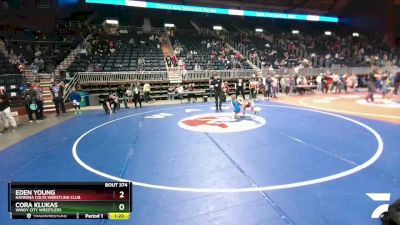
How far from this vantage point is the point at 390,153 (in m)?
6.67

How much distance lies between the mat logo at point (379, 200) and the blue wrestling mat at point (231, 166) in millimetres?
71

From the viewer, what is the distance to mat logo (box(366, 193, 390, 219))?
4023 millimetres

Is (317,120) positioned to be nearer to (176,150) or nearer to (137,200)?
(176,150)

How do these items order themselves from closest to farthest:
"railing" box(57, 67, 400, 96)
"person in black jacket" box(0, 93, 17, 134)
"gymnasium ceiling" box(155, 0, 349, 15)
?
1. "person in black jacket" box(0, 93, 17, 134)
2. "railing" box(57, 67, 400, 96)
3. "gymnasium ceiling" box(155, 0, 349, 15)

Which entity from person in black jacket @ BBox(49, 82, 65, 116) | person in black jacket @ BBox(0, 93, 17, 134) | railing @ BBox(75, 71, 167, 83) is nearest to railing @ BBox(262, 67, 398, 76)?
railing @ BBox(75, 71, 167, 83)

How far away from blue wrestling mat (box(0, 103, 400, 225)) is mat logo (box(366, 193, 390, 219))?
7cm

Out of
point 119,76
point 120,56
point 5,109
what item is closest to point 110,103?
point 119,76

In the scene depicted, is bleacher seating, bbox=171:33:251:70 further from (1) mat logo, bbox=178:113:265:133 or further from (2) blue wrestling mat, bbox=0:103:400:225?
(2) blue wrestling mat, bbox=0:103:400:225

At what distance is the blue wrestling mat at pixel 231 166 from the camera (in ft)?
14.0

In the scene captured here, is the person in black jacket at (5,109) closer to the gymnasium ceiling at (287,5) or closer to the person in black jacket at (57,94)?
the person in black jacket at (57,94)

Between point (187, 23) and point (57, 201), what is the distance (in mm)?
31379

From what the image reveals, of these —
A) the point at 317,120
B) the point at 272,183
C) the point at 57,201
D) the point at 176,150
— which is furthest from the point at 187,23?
the point at 57,201
